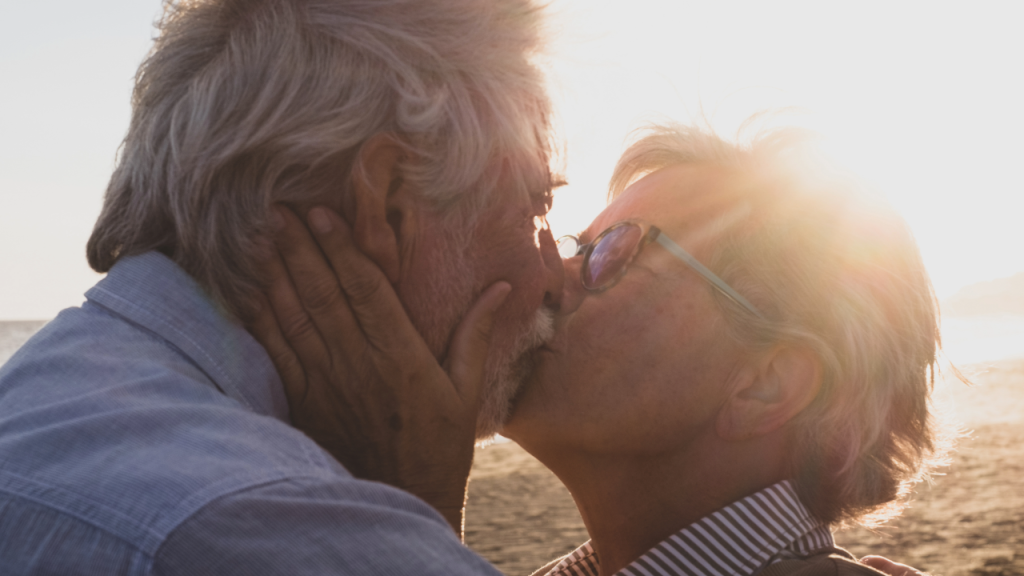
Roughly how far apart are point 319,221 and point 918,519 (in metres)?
9.49

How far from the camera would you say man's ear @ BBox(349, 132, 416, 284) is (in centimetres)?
207

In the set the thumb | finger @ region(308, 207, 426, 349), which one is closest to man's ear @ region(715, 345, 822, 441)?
the thumb

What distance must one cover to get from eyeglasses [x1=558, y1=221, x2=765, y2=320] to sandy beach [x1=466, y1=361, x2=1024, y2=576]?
336cm

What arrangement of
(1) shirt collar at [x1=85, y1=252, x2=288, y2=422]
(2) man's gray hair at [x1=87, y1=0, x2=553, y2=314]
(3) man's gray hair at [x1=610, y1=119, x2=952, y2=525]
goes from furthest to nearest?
(3) man's gray hair at [x1=610, y1=119, x2=952, y2=525] → (2) man's gray hair at [x1=87, y1=0, x2=553, y2=314] → (1) shirt collar at [x1=85, y1=252, x2=288, y2=422]

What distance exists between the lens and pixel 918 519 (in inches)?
372

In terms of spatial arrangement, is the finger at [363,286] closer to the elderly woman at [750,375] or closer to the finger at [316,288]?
the finger at [316,288]

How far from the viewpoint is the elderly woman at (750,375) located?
3049mm

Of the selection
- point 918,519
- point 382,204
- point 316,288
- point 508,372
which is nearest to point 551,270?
point 508,372

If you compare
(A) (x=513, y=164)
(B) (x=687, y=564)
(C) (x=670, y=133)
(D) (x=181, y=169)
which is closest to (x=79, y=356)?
(D) (x=181, y=169)

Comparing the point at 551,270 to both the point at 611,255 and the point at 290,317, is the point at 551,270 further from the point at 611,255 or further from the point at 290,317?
the point at 290,317

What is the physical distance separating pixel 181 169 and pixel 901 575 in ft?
9.38

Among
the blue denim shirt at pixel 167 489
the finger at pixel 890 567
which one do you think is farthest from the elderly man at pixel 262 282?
the finger at pixel 890 567

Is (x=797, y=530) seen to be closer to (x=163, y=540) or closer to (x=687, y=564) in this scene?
(x=687, y=564)

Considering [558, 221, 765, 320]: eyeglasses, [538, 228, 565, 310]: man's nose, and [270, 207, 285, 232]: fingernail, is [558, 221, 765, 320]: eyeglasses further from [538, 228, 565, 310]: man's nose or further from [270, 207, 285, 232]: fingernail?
[270, 207, 285, 232]: fingernail
